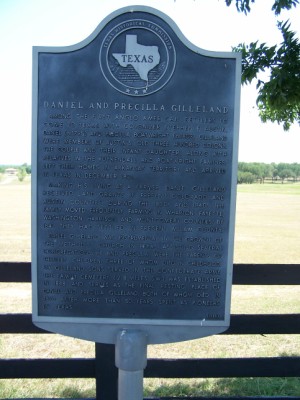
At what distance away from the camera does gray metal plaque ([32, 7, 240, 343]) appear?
2.84m

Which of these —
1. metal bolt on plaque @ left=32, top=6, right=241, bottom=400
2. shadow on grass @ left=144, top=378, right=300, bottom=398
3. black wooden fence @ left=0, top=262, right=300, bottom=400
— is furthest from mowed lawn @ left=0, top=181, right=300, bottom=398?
metal bolt on plaque @ left=32, top=6, right=241, bottom=400

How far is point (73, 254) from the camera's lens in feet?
9.62

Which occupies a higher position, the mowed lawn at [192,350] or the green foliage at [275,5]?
the green foliage at [275,5]

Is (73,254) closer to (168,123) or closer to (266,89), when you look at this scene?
(168,123)

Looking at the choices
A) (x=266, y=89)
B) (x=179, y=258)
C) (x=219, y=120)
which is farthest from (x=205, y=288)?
(x=266, y=89)

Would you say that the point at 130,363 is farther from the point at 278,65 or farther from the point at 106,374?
the point at 278,65

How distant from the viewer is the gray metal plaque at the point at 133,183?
9.32 feet

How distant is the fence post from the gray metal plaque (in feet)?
2.19

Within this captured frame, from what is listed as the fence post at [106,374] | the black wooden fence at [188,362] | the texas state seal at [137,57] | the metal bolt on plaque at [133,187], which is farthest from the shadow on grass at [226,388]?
the texas state seal at [137,57]

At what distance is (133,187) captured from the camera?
290cm

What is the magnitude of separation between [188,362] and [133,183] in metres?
1.83

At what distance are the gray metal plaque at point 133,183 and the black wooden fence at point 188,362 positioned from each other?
0.81 m

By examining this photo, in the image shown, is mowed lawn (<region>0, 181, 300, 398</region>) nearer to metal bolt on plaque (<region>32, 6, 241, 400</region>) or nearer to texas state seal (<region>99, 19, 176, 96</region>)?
metal bolt on plaque (<region>32, 6, 241, 400</region>)

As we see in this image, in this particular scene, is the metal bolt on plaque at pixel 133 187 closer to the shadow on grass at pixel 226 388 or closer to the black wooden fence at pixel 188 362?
the black wooden fence at pixel 188 362
